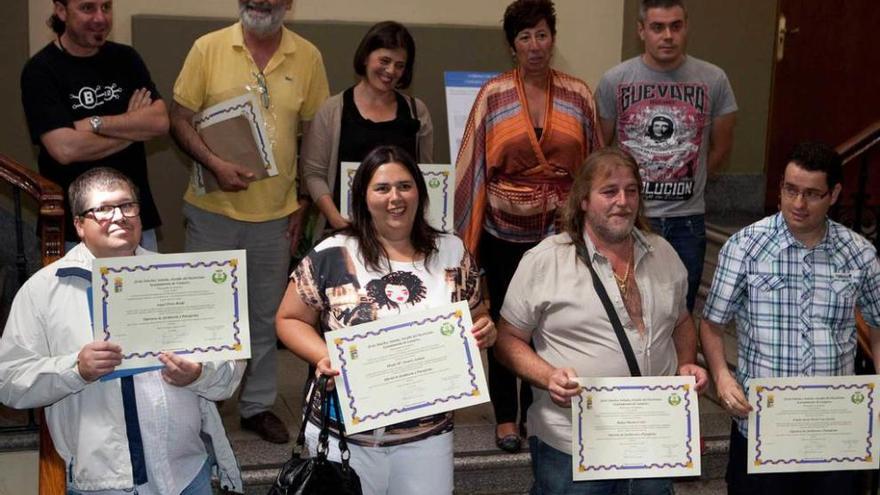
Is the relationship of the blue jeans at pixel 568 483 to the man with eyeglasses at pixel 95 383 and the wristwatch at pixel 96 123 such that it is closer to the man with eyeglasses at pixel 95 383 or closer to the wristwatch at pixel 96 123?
the man with eyeglasses at pixel 95 383

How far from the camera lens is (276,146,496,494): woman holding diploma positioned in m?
3.23

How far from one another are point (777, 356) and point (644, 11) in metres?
1.71

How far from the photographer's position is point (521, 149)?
4.47 metres

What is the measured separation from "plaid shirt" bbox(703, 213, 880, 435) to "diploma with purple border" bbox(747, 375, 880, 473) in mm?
75

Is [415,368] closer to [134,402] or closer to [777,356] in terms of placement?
[134,402]

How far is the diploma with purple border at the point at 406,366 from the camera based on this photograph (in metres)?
3.12

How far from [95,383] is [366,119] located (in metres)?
1.81

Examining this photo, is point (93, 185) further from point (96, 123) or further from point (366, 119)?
point (366, 119)

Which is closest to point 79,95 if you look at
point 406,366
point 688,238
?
point 406,366

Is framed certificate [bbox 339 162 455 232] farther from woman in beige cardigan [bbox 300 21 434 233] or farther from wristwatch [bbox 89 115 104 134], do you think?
wristwatch [bbox 89 115 104 134]

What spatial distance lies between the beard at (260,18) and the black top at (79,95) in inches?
17.4

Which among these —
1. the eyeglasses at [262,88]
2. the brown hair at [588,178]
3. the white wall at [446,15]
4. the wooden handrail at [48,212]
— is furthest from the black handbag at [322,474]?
the white wall at [446,15]

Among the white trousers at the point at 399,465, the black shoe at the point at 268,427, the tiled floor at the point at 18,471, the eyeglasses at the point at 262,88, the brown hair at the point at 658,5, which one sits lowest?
the tiled floor at the point at 18,471

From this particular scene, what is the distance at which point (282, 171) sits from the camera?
181 inches
